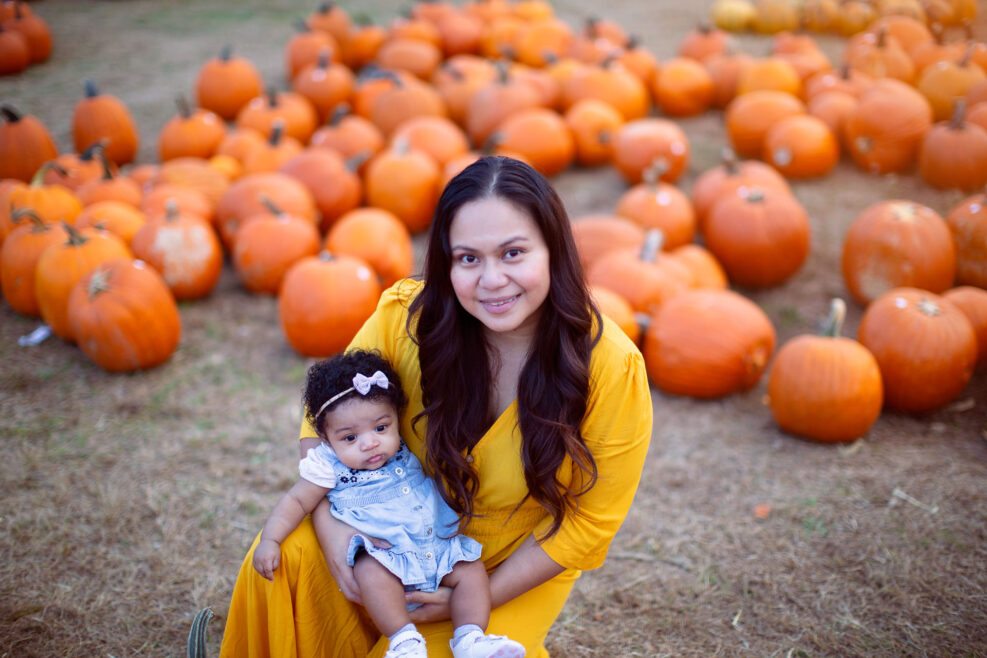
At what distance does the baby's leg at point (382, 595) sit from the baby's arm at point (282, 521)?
0.23 metres

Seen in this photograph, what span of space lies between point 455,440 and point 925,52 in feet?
22.8

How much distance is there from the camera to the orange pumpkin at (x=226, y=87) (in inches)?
279

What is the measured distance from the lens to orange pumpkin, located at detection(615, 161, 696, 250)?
495 cm

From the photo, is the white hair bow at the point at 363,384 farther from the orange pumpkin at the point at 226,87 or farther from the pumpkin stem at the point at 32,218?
the orange pumpkin at the point at 226,87

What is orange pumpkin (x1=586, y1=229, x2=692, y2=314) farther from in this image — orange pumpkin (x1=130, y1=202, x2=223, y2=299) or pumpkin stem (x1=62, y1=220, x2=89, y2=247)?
pumpkin stem (x1=62, y1=220, x2=89, y2=247)

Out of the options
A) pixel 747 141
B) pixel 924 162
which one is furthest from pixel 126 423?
pixel 924 162

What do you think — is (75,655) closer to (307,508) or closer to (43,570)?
(43,570)

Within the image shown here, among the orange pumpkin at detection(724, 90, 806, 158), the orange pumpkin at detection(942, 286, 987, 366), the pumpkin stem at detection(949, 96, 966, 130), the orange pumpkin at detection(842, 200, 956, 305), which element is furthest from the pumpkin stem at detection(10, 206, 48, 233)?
the pumpkin stem at detection(949, 96, 966, 130)

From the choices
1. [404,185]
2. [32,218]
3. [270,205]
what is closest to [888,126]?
[404,185]

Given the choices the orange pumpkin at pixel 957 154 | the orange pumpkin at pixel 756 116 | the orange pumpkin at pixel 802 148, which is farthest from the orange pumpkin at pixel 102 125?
the orange pumpkin at pixel 957 154

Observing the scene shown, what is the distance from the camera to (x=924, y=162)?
5230mm

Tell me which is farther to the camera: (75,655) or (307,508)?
(75,655)

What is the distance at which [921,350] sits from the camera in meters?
3.60

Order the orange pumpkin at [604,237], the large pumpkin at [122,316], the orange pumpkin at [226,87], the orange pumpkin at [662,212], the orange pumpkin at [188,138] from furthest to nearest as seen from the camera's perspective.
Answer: the orange pumpkin at [226,87] → the orange pumpkin at [188,138] → the orange pumpkin at [662,212] → the orange pumpkin at [604,237] → the large pumpkin at [122,316]
